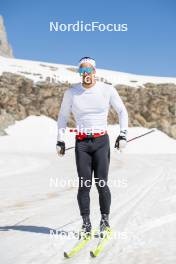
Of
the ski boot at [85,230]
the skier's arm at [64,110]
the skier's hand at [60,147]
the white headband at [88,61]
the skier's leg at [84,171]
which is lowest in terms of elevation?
the ski boot at [85,230]

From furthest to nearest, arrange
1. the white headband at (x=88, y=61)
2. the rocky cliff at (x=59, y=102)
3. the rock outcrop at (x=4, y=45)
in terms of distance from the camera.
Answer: the rock outcrop at (x=4, y=45) < the rocky cliff at (x=59, y=102) < the white headband at (x=88, y=61)

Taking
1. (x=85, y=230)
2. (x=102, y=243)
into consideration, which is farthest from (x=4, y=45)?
(x=102, y=243)

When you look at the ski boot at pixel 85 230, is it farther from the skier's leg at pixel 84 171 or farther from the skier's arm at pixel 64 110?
the skier's arm at pixel 64 110

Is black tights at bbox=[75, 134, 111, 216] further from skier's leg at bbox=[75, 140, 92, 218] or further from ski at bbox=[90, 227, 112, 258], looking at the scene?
ski at bbox=[90, 227, 112, 258]

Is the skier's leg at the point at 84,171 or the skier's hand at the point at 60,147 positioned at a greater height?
the skier's hand at the point at 60,147

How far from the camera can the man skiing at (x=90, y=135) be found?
521 cm

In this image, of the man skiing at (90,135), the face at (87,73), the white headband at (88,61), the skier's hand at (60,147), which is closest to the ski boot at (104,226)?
the man skiing at (90,135)

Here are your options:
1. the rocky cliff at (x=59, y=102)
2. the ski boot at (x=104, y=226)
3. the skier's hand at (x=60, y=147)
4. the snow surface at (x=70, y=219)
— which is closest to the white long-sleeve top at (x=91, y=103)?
the skier's hand at (x=60, y=147)

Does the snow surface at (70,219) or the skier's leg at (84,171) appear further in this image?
the skier's leg at (84,171)

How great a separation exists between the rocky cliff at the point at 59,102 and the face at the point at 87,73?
32.2 metres

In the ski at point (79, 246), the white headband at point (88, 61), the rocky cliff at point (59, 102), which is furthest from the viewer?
the rocky cliff at point (59, 102)

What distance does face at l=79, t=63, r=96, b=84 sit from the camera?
209 inches

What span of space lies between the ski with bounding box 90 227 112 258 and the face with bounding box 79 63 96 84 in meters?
1.88

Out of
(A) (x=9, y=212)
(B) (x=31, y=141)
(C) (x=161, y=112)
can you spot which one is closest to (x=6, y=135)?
(B) (x=31, y=141)
